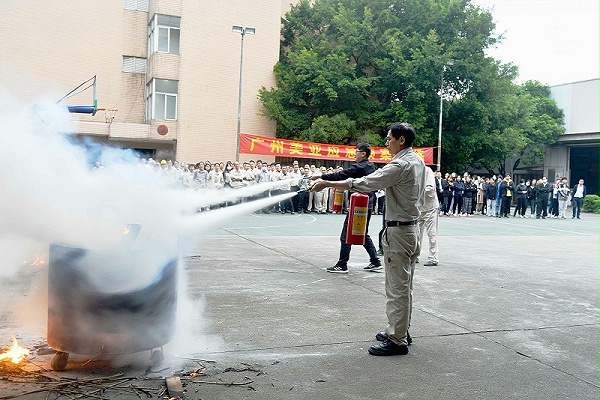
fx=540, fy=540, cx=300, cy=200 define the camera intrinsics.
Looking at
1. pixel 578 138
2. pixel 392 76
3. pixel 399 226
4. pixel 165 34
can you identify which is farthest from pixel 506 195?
pixel 399 226

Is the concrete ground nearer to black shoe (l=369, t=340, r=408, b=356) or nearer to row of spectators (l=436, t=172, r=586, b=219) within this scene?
black shoe (l=369, t=340, r=408, b=356)

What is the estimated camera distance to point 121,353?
4105mm

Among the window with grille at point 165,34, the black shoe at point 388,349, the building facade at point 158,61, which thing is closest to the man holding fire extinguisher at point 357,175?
the black shoe at point 388,349

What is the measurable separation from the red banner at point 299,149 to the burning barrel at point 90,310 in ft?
74.0

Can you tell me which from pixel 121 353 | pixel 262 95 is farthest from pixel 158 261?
pixel 262 95

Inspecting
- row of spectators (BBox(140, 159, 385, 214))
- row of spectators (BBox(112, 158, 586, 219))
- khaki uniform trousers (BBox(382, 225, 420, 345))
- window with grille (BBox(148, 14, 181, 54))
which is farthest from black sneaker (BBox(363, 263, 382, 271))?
window with grille (BBox(148, 14, 181, 54))

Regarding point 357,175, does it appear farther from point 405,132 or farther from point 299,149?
point 299,149

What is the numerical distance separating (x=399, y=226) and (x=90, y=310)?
9.02 ft

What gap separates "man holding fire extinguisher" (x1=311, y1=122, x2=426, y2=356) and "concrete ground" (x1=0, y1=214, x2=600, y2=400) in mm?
265

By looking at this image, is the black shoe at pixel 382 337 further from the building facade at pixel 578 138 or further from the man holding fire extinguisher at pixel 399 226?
the building facade at pixel 578 138

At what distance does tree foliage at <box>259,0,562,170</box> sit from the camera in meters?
32.3

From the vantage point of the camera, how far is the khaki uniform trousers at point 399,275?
4.89 meters

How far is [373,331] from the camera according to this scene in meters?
5.56

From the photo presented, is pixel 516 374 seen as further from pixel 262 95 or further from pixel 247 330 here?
pixel 262 95
